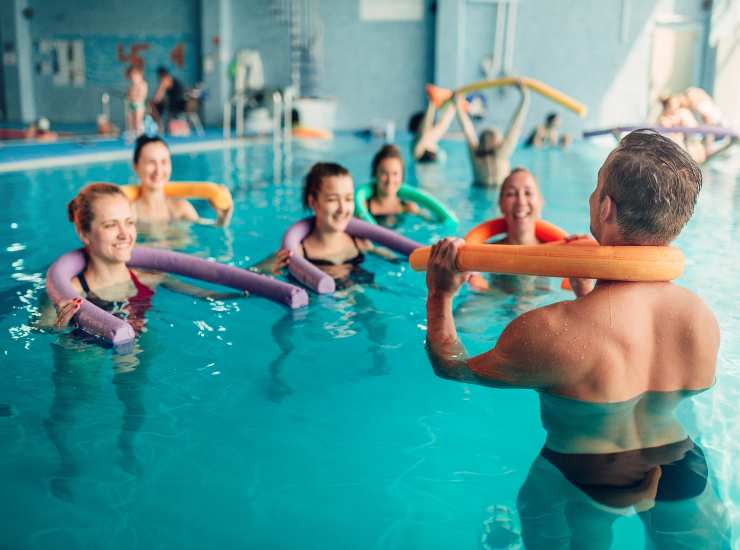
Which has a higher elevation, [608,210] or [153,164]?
[608,210]

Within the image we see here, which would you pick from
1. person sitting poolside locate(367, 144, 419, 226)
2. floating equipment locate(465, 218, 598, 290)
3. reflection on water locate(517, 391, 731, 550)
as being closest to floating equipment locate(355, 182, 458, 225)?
person sitting poolside locate(367, 144, 419, 226)

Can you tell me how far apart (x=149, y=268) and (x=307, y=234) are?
1.05 meters

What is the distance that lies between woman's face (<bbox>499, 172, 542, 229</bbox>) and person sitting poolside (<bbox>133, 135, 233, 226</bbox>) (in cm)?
267

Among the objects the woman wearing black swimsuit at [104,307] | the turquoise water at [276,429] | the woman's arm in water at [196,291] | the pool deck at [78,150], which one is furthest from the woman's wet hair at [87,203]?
the pool deck at [78,150]

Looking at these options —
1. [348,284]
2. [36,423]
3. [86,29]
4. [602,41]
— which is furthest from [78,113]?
[36,423]

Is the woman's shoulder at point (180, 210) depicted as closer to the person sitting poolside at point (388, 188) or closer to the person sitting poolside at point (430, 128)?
the person sitting poolside at point (388, 188)

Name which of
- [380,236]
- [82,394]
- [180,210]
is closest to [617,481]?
[82,394]

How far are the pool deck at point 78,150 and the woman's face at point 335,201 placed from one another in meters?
7.24

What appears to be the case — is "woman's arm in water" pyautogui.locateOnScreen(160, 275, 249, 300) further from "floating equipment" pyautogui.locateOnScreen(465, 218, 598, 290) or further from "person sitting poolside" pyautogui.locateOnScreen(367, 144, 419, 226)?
"person sitting poolside" pyautogui.locateOnScreen(367, 144, 419, 226)

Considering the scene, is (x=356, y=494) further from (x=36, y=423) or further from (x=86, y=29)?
(x=86, y=29)

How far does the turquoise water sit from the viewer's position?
2178mm

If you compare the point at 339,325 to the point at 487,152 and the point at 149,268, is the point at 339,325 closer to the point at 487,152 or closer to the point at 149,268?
the point at 149,268

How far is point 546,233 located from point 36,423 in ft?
9.92

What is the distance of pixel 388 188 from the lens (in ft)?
20.9
